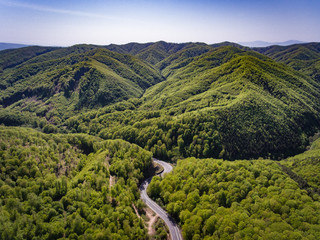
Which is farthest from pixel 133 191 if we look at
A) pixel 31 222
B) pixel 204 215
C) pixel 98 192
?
pixel 31 222

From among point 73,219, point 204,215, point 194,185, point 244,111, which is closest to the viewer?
point 73,219

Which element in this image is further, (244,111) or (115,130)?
(115,130)

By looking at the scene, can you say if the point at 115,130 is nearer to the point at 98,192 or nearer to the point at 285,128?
the point at 98,192

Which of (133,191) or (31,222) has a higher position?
(31,222)

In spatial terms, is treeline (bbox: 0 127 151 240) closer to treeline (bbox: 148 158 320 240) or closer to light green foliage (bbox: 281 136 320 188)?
treeline (bbox: 148 158 320 240)

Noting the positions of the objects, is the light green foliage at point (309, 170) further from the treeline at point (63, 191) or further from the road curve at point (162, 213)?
the treeline at point (63, 191)

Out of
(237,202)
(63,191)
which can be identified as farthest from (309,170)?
(63,191)

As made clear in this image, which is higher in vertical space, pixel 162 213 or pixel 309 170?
pixel 309 170

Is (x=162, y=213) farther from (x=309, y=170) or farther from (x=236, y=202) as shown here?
(x=309, y=170)
